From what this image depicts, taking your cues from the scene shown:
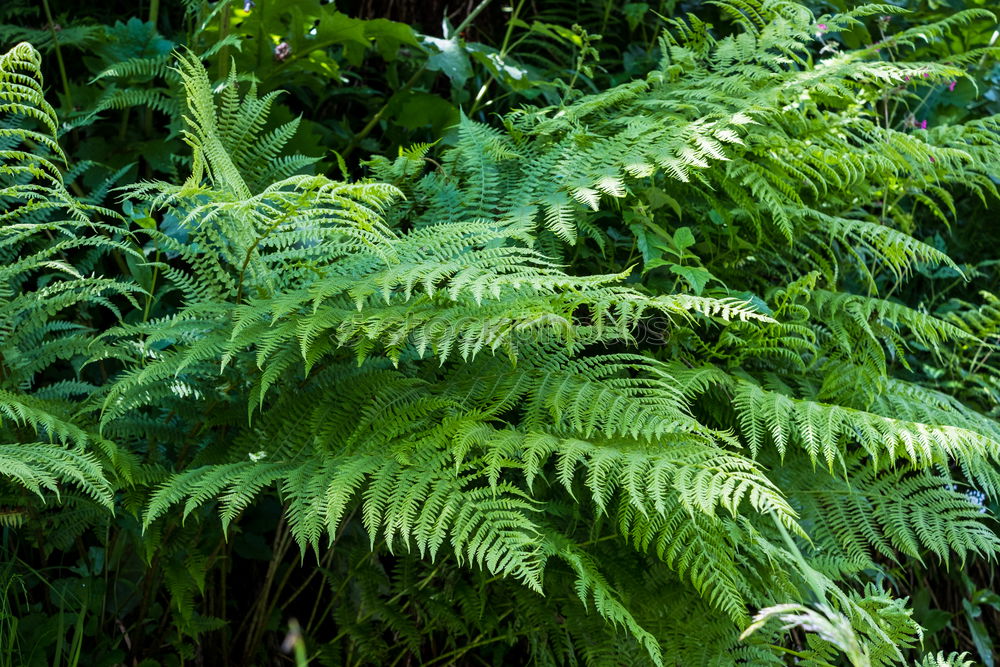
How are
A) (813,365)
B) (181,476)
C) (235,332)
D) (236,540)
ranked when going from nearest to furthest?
(235,332) < (181,476) < (236,540) < (813,365)

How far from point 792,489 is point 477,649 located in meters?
0.68

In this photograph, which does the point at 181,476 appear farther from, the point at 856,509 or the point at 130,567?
the point at 856,509

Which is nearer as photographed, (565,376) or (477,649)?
(565,376)

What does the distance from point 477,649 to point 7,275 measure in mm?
1070

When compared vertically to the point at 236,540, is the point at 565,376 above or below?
above

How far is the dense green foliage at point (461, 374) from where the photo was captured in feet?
3.86

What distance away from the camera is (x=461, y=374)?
4.44 feet

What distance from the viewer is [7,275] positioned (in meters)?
1.35

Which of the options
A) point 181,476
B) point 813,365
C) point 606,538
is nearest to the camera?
point 181,476

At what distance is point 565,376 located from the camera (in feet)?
4.29

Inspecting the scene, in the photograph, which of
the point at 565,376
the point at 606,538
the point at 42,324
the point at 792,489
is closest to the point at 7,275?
the point at 42,324

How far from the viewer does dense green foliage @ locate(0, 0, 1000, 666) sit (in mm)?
1177

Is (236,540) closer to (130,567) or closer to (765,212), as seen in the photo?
(130,567)

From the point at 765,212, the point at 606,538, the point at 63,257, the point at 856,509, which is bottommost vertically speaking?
the point at 856,509
